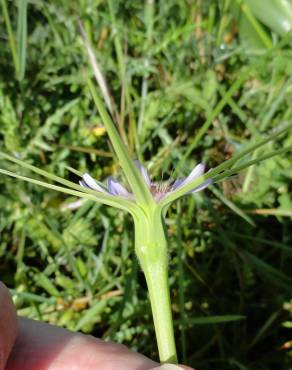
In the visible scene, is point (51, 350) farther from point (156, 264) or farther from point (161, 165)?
point (161, 165)

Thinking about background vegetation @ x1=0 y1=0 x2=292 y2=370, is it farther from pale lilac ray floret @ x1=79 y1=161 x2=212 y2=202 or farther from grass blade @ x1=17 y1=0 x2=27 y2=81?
pale lilac ray floret @ x1=79 y1=161 x2=212 y2=202

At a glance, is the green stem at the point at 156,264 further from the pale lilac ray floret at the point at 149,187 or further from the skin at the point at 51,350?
the skin at the point at 51,350

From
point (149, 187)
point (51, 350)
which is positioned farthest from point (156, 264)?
point (51, 350)

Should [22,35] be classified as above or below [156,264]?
above

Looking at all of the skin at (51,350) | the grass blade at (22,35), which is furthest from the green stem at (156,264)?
the grass blade at (22,35)

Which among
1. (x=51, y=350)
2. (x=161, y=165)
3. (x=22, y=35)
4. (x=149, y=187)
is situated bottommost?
(x=51, y=350)

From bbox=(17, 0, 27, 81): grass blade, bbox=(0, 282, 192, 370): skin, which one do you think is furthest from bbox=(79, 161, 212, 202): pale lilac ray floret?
bbox=(17, 0, 27, 81): grass blade
